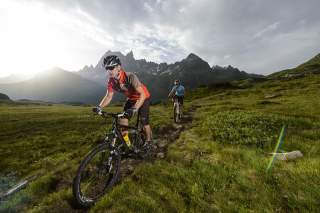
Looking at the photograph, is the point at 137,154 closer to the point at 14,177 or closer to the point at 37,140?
the point at 14,177

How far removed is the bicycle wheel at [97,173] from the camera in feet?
16.3

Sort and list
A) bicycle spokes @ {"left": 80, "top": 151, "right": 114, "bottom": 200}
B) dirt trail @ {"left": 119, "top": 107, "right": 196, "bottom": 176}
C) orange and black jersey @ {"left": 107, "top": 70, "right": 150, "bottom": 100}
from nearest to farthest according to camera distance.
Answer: bicycle spokes @ {"left": 80, "top": 151, "right": 114, "bottom": 200} < orange and black jersey @ {"left": 107, "top": 70, "right": 150, "bottom": 100} < dirt trail @ {"left": 119, "top": 107, "right": 196, "bottom": 176}

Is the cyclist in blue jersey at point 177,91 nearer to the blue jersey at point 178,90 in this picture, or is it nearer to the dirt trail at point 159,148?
the blue jersey at point 178,90

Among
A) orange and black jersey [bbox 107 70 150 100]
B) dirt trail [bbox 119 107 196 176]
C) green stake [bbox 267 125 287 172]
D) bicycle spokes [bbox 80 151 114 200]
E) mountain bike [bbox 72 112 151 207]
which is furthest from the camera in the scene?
dirt trail [bbox 119 107 196 176]

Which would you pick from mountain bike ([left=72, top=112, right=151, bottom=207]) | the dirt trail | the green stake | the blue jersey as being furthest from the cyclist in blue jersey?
mountain bike ([left=72, top=112, right=151, bottom=207])

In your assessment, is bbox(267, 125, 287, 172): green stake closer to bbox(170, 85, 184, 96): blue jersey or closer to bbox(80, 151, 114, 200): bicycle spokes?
bbox(80, 151, 114, 200): bicycle spokes

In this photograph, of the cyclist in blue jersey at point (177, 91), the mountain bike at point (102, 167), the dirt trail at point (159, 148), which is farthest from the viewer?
the cyclist in blue jersey at point (177, 91)

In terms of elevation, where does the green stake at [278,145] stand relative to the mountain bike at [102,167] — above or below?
below

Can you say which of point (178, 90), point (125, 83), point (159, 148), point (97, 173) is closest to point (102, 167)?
point (97, 173)

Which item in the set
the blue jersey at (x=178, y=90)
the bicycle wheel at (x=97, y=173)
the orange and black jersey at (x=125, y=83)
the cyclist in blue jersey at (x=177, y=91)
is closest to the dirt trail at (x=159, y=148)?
the bicycle wheel at (x=97, y=173)

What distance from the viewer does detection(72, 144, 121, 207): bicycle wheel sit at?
497 cm

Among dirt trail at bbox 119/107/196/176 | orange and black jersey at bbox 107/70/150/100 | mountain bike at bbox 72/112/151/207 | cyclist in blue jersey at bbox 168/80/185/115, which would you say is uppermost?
orange and black jersey at bbox 107/70/150/100

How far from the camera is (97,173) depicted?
558 centimetres

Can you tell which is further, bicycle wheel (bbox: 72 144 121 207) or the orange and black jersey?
the orange and black jersey
